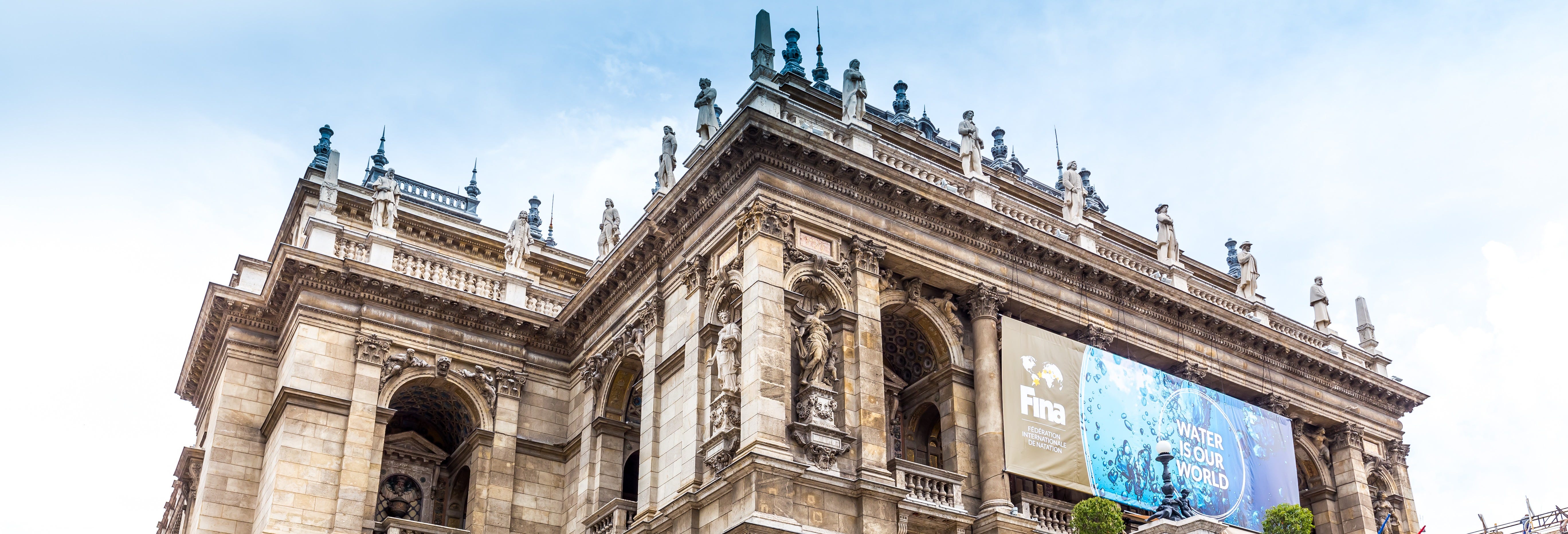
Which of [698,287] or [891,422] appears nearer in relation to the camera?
[698,287]

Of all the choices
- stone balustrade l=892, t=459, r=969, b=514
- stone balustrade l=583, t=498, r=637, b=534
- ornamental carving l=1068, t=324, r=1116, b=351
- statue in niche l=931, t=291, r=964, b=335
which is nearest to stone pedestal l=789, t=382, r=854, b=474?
stone balustrade l=892, t=459, r=969, b=514

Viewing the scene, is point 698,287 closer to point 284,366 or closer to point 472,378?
point 472,378

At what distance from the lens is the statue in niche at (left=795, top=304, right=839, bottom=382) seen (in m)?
21.4

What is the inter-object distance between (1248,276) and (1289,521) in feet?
52.8

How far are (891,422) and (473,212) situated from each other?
17.7 m

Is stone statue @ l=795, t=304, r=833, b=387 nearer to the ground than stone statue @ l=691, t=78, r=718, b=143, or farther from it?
nearer to the ground

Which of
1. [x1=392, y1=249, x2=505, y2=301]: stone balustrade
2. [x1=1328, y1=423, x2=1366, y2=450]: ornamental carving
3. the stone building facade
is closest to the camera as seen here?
the stone building facade

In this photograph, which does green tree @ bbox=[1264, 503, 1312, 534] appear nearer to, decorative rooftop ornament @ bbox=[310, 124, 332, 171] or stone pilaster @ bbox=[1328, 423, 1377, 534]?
stone pilaster @ bbox=[1328, 423, 1377, 534]

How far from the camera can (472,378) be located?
91.8 ft

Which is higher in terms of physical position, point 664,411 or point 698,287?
point 698,287

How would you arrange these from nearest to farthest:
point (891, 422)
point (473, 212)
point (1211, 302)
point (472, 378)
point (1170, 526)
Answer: point (1170, 526)
point (891, 422)
point (472, 378)
point (1211, 302)
point (473, 212)

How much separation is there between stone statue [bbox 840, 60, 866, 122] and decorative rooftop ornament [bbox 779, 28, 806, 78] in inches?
123

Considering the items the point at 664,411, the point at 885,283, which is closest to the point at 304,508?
the point at 664,411

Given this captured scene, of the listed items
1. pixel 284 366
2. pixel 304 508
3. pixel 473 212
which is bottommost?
pixel 304 508
